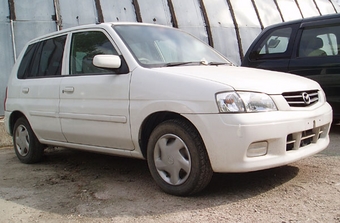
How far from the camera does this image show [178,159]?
3271mm

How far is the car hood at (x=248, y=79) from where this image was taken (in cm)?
312

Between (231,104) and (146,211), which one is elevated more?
(231,104)

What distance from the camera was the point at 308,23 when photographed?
596cm

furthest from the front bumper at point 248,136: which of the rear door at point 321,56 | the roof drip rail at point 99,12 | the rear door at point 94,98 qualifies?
the roof drip rail at point 99,12

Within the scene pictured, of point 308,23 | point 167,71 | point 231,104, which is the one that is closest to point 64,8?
point 308,23

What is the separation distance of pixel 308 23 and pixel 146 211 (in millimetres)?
4328

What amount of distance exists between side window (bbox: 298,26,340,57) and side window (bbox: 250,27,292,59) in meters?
0.27

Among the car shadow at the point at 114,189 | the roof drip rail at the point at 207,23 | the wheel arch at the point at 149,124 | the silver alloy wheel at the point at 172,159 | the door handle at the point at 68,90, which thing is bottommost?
the car shadow at the point at 114,189

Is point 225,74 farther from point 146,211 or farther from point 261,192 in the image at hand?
point 146,211

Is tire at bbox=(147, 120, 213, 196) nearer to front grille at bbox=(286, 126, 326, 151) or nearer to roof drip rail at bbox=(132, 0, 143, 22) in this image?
front grille at bbox=(286, 126, 326, 151)

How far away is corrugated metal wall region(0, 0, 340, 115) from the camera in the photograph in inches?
335

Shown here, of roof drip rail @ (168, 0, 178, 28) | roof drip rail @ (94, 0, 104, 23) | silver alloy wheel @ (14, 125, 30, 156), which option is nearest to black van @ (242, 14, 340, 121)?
silver alloy wheel @ (14, 125, 30, 156)

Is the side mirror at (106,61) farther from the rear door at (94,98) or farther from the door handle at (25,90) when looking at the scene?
the door handle at (25,90)

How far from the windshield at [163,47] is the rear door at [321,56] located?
1893 millimetres
